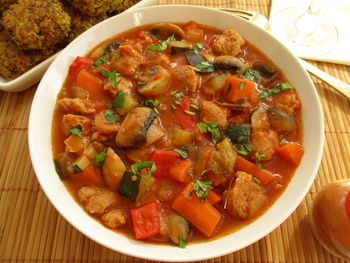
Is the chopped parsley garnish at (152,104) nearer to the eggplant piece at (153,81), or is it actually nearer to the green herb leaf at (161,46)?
the eggplant piece at (153,81)

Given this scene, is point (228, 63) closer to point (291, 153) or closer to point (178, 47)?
point (178, 47)

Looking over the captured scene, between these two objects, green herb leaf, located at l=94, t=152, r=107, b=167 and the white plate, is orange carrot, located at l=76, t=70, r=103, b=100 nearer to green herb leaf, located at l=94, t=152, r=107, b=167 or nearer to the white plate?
the white plate

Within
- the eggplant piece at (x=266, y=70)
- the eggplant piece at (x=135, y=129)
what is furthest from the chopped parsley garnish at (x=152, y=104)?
the eggplant piece at (x=266, y=70)

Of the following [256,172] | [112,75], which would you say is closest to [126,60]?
[112,75]

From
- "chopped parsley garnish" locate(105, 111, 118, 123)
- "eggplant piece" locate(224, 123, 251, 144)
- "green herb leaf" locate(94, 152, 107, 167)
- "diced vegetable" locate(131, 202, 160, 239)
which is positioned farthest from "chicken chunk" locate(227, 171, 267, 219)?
"chopped parsley garnish" locate(105, 111, 118, 123)

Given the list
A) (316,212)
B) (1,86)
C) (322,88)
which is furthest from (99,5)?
(316,212)
